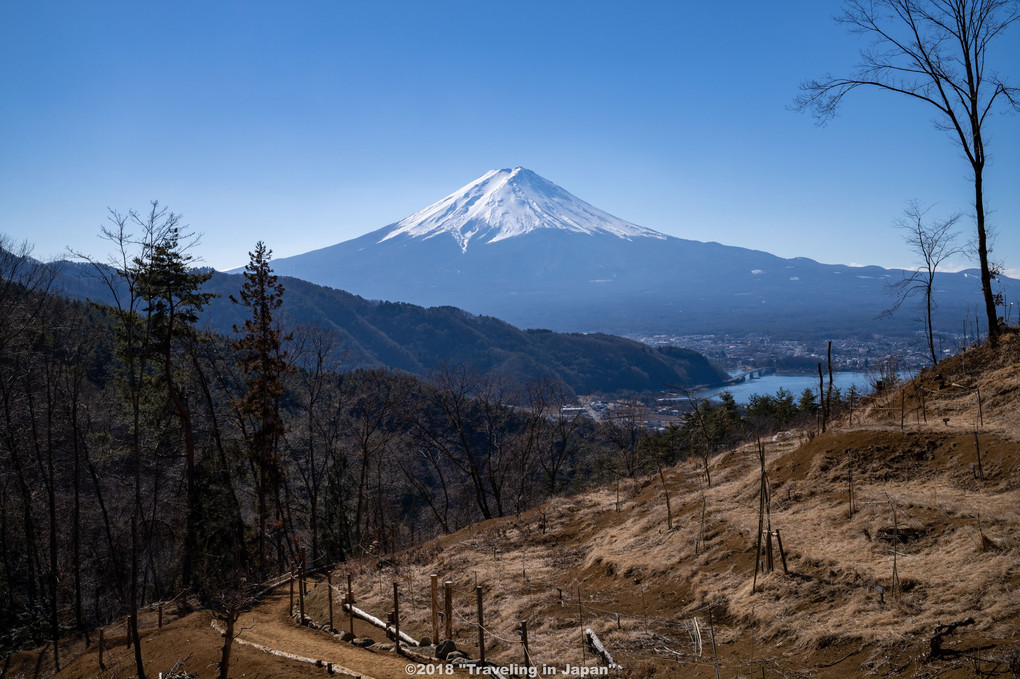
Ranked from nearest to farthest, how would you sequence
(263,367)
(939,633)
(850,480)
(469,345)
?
(939,633), (850,480), (263,367), (469,345)

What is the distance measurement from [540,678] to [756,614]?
2.86m

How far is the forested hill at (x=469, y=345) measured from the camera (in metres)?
81.1

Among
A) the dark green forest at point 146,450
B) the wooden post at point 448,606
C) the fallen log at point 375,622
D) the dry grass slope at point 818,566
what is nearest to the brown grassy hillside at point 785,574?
the dry grass slope at point 818,566

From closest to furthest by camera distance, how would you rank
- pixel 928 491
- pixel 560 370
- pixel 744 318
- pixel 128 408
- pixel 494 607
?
1. pixel 928 491
2. pixel 494 607
3. pixel 128 408
4. pixel 560 370
5. pixel 744 318

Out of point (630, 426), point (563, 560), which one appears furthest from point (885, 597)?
point (630, 426)

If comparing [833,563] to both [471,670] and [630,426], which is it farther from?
[630,426]

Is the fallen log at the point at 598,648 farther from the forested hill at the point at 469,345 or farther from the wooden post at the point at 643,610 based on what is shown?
the forested hill at the point at 469,345

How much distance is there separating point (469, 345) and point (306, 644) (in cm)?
8685

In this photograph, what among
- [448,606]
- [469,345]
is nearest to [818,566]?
[448,606]

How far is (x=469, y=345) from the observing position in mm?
98625

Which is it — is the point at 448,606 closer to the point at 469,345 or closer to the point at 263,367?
the point at 263,367

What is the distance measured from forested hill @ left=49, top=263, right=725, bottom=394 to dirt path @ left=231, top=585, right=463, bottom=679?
174 ft

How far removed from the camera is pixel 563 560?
1334cm

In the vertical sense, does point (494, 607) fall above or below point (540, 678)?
below
